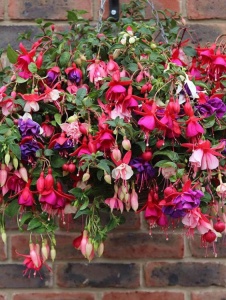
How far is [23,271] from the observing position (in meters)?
1.39

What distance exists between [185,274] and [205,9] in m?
0.67

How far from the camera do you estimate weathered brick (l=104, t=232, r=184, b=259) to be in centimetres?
139

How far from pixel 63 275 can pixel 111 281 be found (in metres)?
0.12

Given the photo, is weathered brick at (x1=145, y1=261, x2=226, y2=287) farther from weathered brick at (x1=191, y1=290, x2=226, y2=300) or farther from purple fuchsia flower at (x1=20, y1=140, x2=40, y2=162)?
purple fuchsia flower at (x1=20, y1=140, x2=40, y2=162)

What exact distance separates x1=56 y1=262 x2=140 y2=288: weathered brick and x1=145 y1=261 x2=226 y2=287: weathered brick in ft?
0.12

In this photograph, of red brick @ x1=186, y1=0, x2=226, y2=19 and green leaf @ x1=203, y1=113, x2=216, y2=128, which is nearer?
green leaf @ x1=203, y1=113, x2=216, y2=128

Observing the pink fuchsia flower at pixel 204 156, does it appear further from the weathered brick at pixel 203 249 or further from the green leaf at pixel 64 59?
the weathered brick at pixel 203 249

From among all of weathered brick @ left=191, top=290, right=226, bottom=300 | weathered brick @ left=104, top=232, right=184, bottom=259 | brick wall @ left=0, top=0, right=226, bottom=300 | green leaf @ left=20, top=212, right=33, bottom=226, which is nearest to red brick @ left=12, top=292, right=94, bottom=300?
brick wall @ left=0, top=0, right=226, bottom=300

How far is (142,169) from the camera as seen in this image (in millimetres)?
908

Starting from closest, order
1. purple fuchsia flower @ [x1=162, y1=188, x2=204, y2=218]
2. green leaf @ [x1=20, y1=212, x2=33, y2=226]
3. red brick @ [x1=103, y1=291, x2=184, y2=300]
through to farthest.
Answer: purple fuchsia flower @ [x1=162, y1=188, x2=204, y2=218] → green leaf @ [x1=20, y1=212, x2=33, y2=226] → red brick @ [x1=103, y1=291, x2=184, y2=300]

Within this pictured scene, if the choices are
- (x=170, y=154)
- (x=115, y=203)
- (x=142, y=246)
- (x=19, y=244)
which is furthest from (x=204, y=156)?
(x=19, y=244)

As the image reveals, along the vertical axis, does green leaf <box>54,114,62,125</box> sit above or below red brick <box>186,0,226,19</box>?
below

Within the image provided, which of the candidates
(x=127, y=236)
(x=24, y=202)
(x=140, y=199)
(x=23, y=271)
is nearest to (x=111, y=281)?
(x=127, y=236)

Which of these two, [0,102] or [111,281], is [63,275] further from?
[0,102]
